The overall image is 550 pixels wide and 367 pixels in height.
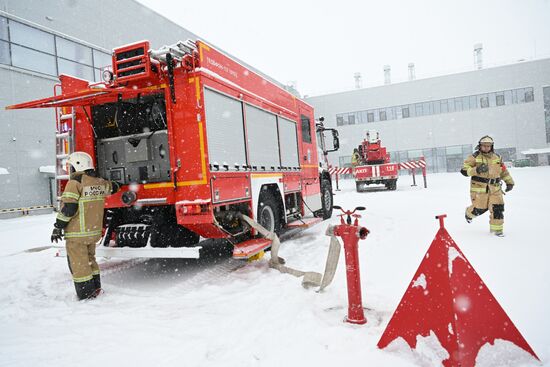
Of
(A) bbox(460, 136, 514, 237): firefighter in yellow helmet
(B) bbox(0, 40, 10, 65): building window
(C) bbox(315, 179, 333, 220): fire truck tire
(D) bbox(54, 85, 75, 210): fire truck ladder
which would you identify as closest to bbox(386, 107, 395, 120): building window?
(C) bbox(315, 179, 333, 220): fire truck tire

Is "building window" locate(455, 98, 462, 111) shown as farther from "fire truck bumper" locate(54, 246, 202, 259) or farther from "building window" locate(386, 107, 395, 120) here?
"fire truck bumper" locate(54, 246, 202, 259)

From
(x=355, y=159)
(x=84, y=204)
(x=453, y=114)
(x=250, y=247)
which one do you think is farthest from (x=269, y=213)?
(x=453, y=114)

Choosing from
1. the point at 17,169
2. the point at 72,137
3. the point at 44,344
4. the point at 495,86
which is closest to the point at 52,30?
the point at 17,169

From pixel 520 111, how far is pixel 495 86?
3188 millimetres

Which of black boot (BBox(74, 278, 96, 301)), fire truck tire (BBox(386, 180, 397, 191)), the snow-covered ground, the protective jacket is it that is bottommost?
the snow-covered ground

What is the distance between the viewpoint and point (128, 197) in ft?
15.5

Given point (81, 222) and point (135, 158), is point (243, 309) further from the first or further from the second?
point (135, 158)

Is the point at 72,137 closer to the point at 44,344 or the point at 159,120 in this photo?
the point at 159,120

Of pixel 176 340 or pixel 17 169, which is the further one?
pixel 17 169

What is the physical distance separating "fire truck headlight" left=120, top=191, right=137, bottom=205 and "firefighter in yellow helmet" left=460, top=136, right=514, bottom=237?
505 cm

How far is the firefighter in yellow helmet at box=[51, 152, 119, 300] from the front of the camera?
158 inches

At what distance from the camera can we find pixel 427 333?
7.63ft

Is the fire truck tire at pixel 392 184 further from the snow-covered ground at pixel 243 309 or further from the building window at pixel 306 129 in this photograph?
the snow-covered ground at pixel 243 309

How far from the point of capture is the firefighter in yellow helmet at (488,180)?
18.6 ft
